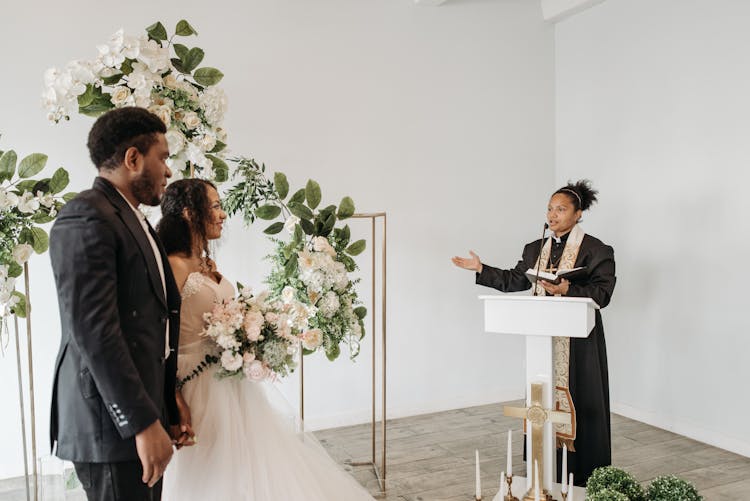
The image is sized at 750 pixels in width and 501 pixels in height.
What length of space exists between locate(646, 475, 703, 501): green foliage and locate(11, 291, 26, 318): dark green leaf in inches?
104

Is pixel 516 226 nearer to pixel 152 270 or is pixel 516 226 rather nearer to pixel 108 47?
pixel 108 47

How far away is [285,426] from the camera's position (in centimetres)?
244

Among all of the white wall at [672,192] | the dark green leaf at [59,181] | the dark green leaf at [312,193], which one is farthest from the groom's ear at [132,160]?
the white wall at [672,192]

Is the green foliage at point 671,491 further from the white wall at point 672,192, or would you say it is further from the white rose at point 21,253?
the white rose at point 21,253

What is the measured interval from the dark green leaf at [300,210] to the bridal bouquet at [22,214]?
3.05 ft

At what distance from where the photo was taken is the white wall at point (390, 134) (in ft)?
12.3

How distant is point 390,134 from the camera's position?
4.77 meters

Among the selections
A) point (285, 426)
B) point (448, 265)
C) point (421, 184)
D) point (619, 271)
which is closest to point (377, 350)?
point (448, 265)

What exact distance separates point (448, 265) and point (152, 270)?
3.53 meters

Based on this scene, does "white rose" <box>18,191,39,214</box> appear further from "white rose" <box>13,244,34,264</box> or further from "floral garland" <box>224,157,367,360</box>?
"floral garland" <box>224,157,367,360</box>

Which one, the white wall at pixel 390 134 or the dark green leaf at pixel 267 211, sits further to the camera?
the white wall at pixel 390 134

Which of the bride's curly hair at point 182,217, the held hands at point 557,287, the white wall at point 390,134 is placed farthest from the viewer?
the white wall at point 390,134

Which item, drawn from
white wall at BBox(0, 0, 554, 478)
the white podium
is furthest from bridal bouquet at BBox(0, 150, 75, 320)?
the white podium

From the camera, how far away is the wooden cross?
2.86m
